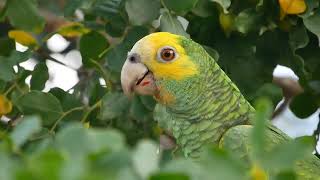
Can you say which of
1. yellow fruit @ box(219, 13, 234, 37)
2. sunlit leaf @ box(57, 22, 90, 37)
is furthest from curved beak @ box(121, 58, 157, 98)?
sunlit leaf @ box(57, 22, 90, 37)

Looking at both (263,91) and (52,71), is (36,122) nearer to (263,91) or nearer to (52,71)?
(263,91)

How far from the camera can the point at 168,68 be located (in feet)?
5.23

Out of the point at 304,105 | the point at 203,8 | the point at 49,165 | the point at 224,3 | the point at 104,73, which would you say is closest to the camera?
the point at 49,165

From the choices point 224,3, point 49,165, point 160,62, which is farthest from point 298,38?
point 49,165

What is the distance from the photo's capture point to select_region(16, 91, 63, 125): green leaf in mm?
1635

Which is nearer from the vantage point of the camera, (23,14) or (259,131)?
(259,131)

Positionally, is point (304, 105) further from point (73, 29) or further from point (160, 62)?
point (73, 29)

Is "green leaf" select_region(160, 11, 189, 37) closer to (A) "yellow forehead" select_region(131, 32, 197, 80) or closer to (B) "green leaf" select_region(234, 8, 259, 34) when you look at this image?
(A) "yellow forehead" select_region(131, 32, 197, 80)

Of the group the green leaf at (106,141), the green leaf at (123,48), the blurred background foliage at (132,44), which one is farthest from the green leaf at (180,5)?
the green leaf at (106,141)

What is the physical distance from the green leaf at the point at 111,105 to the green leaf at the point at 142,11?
183 millimetres

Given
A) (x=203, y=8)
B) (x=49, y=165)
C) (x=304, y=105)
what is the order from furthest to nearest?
(x=304, y=105)
(x=203, y=8)
(x=49, y=165)

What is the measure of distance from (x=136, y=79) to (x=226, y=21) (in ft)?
0.87

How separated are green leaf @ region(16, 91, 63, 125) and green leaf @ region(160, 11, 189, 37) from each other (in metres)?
0.30

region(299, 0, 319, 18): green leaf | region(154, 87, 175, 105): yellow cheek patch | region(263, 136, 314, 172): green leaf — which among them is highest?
region(263, 136, 314, 172): green leaf
